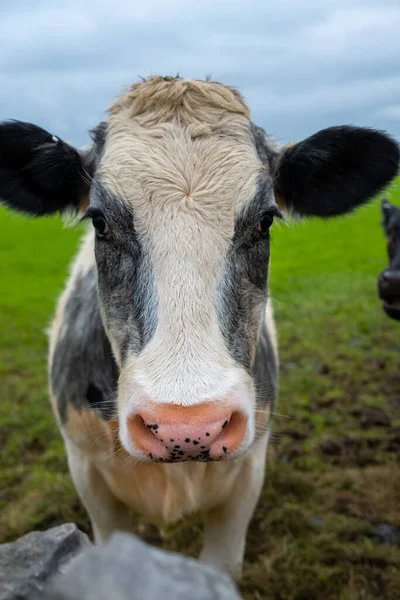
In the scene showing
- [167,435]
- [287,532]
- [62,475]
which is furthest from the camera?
[62,475]

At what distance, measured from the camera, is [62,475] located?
16.3 ft

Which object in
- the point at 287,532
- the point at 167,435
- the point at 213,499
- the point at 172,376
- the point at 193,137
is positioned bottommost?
the point at 287,532

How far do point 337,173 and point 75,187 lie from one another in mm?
1309

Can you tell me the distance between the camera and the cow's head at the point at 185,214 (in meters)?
1.97

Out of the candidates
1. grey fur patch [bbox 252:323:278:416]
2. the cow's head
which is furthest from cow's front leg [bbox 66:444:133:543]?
the cow's head

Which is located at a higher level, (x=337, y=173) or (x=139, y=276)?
(x=337, y=173)

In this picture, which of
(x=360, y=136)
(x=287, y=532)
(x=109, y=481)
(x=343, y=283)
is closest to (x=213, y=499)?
(x=109, y=481)

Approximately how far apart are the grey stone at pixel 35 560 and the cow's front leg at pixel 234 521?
2.06 meters

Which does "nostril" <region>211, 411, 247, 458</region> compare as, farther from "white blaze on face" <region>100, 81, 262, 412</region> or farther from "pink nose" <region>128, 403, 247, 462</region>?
"white blaze on face" <region>100, 81, 262, 412</region>

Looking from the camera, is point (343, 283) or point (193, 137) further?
point (343, 283)

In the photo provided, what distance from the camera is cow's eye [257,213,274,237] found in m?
2.54

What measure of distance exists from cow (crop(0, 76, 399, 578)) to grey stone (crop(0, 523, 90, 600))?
510 millimetres

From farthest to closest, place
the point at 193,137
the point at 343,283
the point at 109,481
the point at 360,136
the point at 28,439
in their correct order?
1. the point at 343,283
2. the point at 28,439
3. the point at 109,481
4. the point at 360,136
5. the point at 193,137

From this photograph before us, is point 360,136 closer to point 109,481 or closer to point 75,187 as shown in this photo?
point 75,187
